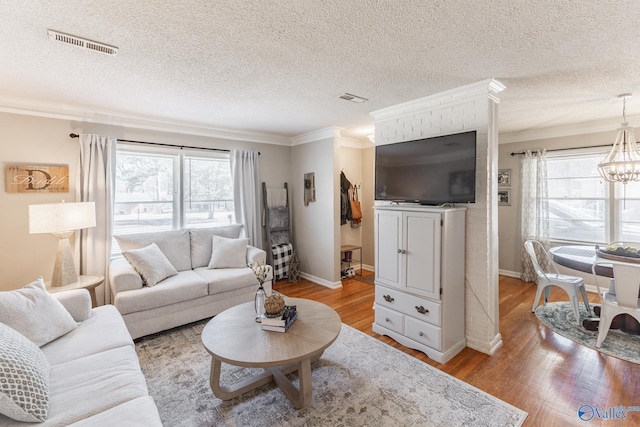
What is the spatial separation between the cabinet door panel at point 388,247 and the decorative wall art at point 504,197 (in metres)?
3.15

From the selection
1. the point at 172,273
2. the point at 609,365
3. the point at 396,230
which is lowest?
the point at 609,365

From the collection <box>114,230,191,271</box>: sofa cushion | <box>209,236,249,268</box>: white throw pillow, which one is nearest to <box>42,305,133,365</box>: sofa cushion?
<box>114,230,191,271</box>: sofa cushion

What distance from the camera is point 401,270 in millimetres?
2752

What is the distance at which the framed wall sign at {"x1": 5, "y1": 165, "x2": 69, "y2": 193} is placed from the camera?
294 cm

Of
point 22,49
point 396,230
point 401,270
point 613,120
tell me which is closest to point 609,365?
point 401,270

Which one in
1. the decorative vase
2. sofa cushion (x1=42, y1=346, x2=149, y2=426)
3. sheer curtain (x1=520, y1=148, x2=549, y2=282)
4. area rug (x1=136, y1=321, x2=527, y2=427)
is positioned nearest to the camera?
sofa cushion (x1=42, y1=346, x2=149, y2=426)

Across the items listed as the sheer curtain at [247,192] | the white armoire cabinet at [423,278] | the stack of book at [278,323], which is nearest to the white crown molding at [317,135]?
the sheer curtain at [247,192]

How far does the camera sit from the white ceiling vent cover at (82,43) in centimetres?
171

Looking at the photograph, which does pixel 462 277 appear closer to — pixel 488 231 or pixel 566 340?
pixel 488 231

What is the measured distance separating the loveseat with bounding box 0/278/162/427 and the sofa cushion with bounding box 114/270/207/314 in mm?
473

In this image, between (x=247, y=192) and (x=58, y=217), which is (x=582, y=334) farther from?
(x=58, y=217)

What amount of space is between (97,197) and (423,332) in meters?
3.83

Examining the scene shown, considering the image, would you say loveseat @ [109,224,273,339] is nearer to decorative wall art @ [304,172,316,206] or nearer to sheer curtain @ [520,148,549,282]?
decorative wall art @ [304,172,316,206]

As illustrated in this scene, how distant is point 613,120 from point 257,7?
4.88 metres
